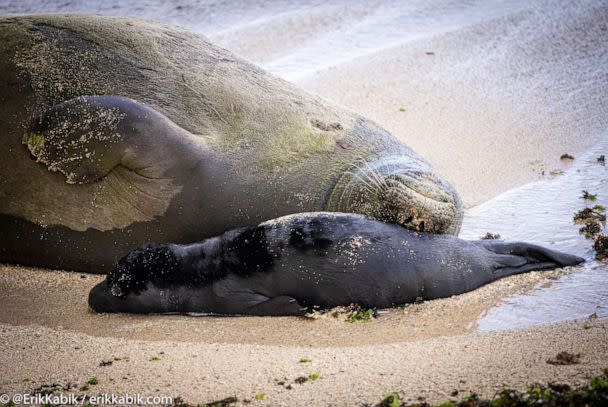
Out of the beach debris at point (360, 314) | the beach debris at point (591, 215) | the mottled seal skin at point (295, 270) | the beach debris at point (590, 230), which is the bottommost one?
the beach debris at point (360, 314)

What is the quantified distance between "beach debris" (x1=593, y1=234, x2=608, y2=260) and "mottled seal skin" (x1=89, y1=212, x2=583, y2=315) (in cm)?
63

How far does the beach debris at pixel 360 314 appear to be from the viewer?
389cm

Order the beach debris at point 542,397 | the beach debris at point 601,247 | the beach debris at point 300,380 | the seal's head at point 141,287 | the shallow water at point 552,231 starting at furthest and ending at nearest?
1. the beach debris at point 601,247
2. the seal's head at point 141,287
3. the shallow water at point 552,231
4. the beach debris at point 300,380
5. the beach debris at point 542,397

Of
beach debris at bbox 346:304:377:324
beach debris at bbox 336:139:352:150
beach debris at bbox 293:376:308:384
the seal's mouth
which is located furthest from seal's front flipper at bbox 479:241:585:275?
beach debris at bbox 293:376:308:384

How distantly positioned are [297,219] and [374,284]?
512 millimetres

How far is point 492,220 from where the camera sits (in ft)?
16.7

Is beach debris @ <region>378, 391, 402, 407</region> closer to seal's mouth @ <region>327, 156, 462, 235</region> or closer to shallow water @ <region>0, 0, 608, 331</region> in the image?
shallow water @ <region>0, 0, 608, 331</region>

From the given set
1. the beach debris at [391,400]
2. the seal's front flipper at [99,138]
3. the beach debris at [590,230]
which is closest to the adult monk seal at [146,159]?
the seal's front flipper at [99,138]

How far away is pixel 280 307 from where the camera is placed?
396cm

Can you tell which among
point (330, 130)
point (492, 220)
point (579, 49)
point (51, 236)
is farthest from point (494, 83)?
point (51, 236)

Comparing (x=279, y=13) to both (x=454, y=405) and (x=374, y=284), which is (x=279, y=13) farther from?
(x=454, y=405)

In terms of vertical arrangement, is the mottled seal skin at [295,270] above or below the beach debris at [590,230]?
below

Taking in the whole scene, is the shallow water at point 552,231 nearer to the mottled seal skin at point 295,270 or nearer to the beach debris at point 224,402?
the mottled seal skin at point 295,270

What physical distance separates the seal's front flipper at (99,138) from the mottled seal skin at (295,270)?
474 mm
